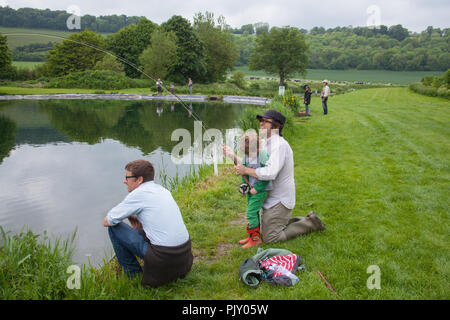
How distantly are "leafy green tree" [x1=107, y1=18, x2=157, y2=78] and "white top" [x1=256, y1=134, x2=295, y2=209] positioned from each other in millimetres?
47075

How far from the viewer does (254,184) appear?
4.04 metres

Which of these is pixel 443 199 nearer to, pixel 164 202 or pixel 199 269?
pixel 199 269

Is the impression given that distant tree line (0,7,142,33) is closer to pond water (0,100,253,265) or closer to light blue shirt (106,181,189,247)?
pond water (0,100,253,265)

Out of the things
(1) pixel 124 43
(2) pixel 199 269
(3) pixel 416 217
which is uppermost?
(1) pixel 124 43

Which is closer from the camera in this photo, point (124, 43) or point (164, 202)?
point (164, 202)

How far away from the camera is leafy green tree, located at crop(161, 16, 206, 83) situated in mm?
45156

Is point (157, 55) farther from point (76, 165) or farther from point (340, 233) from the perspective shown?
point (340, 233)

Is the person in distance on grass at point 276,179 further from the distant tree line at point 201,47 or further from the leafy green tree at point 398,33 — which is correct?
the leafy green tree at point 398,33

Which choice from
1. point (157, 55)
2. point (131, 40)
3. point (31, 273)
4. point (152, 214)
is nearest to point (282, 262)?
point (152, 214)

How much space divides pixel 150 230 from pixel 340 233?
2.56 meters

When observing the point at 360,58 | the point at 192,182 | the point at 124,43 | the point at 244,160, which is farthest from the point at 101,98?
the point at 360,58

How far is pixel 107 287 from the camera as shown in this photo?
10.5 feet

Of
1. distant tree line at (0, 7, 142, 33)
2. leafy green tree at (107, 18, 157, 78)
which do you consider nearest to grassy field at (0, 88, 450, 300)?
distant tree line at (0, 7, 142, 33)

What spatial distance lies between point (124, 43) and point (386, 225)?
167ft
